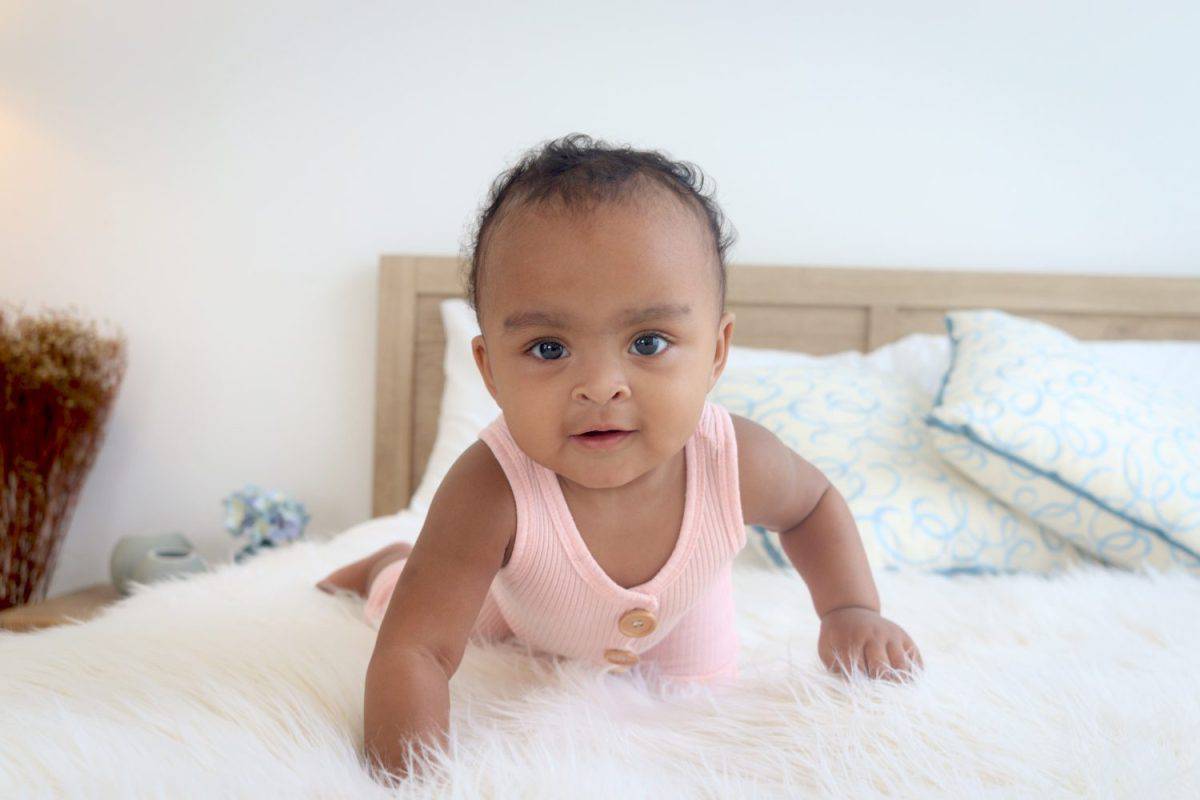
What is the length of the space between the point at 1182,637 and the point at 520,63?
5.78 ft

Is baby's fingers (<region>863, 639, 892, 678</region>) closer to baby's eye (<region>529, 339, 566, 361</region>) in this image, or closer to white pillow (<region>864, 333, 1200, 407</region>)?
baby's eye (<region>529, 339, 566, 361</region>)

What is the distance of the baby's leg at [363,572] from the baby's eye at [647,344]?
505 millimetres

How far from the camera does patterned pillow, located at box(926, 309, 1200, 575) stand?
53.9 inches

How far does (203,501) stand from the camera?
7.57ft

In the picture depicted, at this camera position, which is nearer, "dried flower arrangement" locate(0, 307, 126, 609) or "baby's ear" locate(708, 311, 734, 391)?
"baby's ear" locate(708, 311, 734, 391)

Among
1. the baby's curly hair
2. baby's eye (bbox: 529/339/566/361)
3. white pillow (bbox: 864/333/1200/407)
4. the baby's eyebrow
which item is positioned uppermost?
the baby's curly hair

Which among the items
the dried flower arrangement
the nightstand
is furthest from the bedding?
the dried flower arrangement

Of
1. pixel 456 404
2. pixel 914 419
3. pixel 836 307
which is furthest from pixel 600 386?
pixel 836 307

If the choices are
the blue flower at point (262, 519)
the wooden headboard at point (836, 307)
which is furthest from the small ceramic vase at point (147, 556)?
the wooden headboard at point (836, 307)

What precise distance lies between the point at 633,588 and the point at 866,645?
210 mm

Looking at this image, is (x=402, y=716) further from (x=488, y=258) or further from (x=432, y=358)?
(x=432, y=358)

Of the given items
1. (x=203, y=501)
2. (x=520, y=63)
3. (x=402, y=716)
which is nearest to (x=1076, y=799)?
(x=402, y=716)

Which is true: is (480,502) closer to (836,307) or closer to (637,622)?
(637,622)

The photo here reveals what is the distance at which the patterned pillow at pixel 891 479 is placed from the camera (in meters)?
1.40
